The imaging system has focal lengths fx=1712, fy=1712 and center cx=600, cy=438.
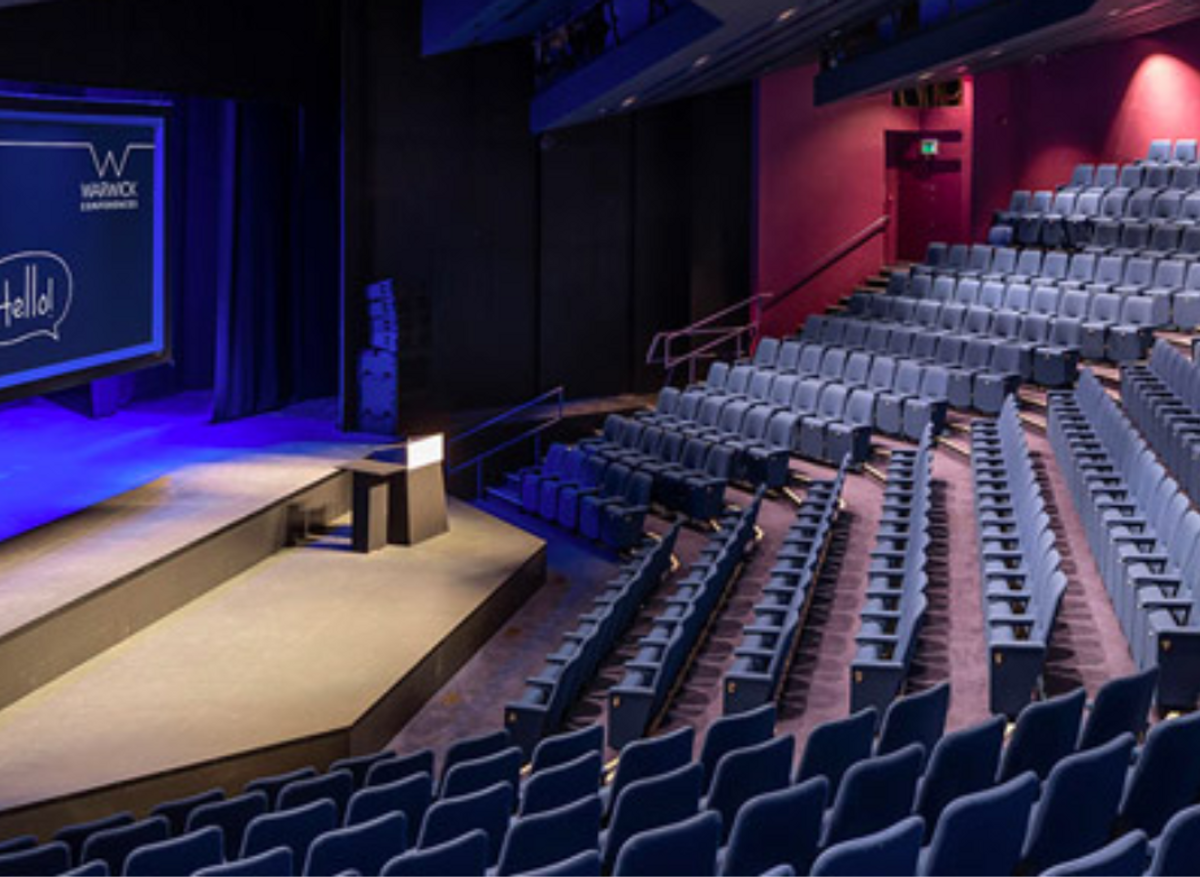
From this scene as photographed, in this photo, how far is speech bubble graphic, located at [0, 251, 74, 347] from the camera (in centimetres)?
643

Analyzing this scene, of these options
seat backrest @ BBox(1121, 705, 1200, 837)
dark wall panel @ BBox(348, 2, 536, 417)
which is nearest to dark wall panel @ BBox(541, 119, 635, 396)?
dark wall panel @ BBox(348, 2, 536, 417)

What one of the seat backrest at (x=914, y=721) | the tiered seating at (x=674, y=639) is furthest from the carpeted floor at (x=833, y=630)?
the seat backrest at (x=914, y=721)

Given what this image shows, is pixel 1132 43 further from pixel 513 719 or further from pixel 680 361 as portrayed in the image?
pixel 513 719

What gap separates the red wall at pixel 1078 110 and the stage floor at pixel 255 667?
605cm

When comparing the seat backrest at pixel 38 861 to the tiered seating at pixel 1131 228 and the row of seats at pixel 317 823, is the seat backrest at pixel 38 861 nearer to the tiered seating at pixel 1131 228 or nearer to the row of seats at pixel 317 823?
the row of seats at pixel 317 823

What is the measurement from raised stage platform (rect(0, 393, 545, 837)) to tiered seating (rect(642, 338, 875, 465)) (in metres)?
1.42

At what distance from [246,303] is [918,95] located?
5017mm

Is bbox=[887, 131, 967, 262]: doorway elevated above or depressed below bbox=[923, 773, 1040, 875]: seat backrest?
above

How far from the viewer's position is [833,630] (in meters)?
5.67

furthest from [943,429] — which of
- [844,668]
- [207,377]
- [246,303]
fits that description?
[207,377]

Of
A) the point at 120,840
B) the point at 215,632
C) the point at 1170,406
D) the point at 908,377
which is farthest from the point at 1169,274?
the point at 120,840

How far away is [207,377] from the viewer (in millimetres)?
10359

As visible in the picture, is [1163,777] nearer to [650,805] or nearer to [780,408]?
[650,805]

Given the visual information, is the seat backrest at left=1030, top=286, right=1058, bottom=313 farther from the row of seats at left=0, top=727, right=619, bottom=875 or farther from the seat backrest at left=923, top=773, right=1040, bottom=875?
the seat backrest at left=923, top=773, right=1040, bottom=875
